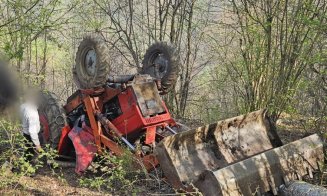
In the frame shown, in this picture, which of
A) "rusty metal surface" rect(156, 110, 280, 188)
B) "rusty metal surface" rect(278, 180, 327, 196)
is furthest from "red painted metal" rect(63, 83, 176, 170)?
"rusty metal surface" rect(278, 180, 327, 196)

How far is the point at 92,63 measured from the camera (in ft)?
23.9

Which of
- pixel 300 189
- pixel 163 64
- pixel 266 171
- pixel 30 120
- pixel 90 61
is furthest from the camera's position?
pixel 163 64

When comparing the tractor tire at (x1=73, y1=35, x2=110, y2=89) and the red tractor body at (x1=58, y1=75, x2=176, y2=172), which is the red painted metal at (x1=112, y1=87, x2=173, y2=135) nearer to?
the red tractor body at (x1=58, y1=75, x2=176, y2=172)

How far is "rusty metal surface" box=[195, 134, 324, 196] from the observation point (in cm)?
514

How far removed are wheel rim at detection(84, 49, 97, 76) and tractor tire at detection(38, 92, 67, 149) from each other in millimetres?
1096

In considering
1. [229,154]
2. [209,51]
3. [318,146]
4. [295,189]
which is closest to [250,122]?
[229,154]

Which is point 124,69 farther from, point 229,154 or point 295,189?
point 295,189

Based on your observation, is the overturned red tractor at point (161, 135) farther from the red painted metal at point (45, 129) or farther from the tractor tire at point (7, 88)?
the tractor tire at point (7, 88)

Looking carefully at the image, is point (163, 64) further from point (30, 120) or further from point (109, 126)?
point (30, 120)

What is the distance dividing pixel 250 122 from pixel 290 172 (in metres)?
1.30

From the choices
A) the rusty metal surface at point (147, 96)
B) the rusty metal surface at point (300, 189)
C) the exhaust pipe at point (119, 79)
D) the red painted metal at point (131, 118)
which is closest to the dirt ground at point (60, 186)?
the rusty metal surface at point (300, 189)

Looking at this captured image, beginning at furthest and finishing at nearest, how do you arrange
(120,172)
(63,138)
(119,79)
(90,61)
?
(63,138), (90,61), (119,79), (120,172)

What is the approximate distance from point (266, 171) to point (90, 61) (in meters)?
3.64

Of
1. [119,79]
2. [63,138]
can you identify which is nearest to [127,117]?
[119,79]
